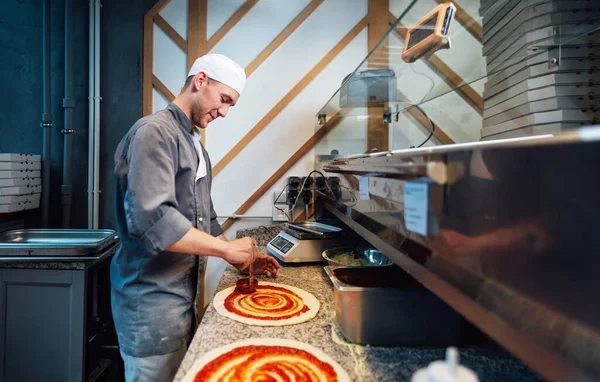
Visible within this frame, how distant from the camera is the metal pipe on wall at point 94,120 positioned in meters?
2.64

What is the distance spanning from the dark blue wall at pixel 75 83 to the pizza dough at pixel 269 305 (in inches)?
66.6

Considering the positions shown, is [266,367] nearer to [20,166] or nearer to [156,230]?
[156,230]

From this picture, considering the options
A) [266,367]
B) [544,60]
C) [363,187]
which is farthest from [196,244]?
[544,60]

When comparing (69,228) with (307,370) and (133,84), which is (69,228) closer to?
(133,84)

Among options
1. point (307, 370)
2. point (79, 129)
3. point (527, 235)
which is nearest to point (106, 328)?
point (79, 129)

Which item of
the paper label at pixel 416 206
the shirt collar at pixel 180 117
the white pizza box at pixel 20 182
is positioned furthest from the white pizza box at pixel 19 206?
the paper label at pixel 416 206

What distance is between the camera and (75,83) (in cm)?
268

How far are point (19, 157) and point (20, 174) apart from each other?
11 centimetres

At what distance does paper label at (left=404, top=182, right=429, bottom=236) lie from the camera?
0.71m

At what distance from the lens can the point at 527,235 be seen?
0.50m

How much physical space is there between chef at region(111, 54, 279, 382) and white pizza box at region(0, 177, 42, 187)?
1.35 m

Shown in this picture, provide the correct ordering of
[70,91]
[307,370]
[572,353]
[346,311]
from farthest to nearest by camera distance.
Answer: [70,91]
[346,311]
[307,370]
[572,353]

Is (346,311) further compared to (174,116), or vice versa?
(174,116)

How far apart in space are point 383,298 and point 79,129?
2.61 metres
